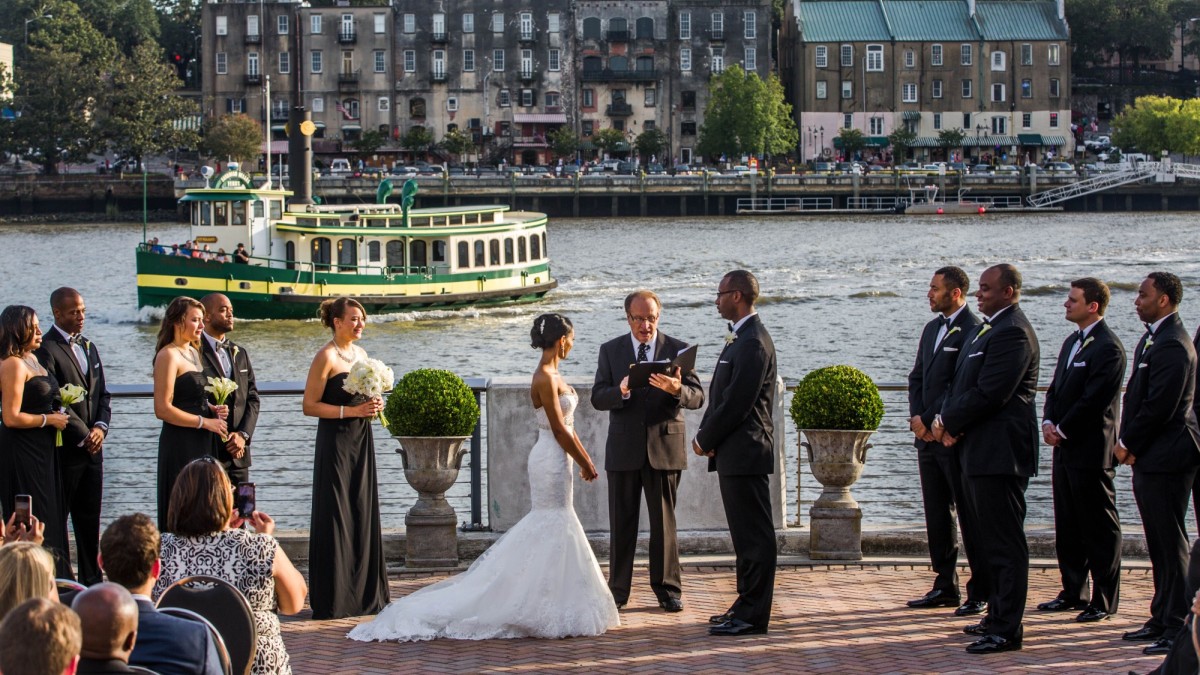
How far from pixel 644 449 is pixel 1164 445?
2.70 meters

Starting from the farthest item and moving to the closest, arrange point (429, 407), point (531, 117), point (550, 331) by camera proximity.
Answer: point (531, 117) → point (429, 407) → point (550, 331)

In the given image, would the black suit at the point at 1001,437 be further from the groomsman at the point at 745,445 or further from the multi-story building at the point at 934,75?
the multi-story building at the point at 934,75

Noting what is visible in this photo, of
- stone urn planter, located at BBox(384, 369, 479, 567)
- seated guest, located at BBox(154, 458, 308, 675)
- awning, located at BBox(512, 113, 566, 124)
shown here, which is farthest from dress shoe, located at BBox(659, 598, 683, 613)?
awning, located at BBox(512, 113, 566, 124)

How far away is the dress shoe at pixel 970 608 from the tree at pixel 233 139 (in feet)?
293

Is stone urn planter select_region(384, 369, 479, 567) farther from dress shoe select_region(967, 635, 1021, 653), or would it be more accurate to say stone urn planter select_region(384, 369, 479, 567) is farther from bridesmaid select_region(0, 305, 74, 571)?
dress shoe select_region(967, 635, 1021, 653)

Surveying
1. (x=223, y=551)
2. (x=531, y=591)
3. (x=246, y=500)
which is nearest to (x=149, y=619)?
→ (x=223, y=551)

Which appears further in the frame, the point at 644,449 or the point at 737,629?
the point at 644,449

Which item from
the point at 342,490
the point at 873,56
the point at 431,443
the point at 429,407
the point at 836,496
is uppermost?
the point at 873,56

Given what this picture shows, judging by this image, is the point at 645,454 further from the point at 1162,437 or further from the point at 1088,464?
the point at 1162,437

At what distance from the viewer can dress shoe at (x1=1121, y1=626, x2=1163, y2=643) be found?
890cm

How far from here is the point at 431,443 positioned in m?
10.7

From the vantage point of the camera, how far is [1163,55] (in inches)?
4569

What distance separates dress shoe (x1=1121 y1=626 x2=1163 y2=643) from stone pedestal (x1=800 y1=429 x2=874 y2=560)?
7.25 ft

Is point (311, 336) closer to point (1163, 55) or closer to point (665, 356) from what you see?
point (665, 356)
